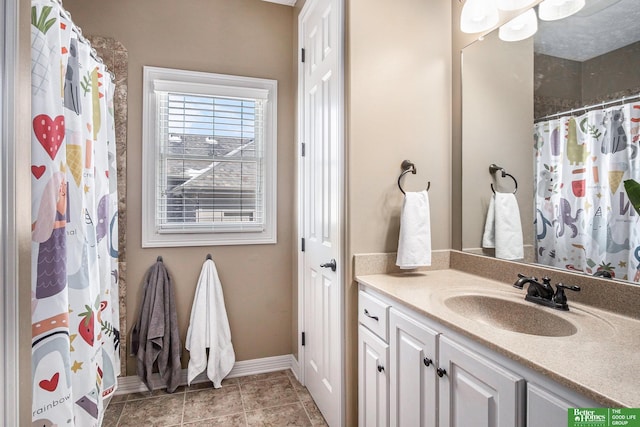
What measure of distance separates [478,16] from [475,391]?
1682mm

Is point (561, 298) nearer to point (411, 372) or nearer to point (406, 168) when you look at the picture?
point (411, 372)

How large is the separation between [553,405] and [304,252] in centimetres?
171

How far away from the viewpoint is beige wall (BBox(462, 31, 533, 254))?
5.16ft

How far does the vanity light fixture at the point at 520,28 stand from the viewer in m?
1.53

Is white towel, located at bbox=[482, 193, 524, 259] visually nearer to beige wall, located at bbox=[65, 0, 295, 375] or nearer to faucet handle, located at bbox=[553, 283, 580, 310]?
faucet handle, located at bbox=[553, 283, 580, 310]

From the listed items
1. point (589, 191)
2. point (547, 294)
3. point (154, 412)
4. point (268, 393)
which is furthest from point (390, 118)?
point (154, 412)

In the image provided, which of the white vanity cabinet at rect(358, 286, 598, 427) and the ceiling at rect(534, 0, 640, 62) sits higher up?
the ceiling at rect(534, 0, 640, 62)

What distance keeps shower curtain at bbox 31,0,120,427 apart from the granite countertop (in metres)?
1.22

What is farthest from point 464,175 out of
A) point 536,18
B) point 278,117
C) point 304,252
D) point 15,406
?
point 15,406

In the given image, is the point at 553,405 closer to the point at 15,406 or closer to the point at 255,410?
the point at 15,406

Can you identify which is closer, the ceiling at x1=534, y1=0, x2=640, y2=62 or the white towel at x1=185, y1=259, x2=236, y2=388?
the ceiling at x1=534, y1=0, x2=640, y2=62

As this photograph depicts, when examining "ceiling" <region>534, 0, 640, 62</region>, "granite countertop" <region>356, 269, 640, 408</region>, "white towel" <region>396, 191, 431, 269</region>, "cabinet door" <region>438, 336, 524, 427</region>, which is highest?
"ceiling" <region>534, 0, 640, 62</region>

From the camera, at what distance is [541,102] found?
59.6 inches

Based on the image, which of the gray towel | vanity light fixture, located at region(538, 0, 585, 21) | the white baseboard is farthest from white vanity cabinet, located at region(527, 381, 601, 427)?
the gray towel
